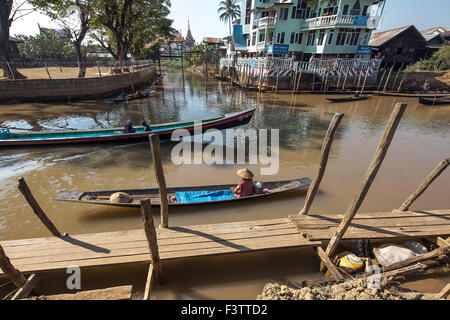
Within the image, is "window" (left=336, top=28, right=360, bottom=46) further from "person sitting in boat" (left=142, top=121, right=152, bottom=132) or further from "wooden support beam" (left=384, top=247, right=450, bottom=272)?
"wooden support beam" (left=384, top=247, right=450, bottom=272)

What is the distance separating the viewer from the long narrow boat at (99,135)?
29.3ft

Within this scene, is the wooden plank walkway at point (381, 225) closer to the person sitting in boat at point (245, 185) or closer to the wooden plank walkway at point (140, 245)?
the wooden plank walkway at point (140, 245)

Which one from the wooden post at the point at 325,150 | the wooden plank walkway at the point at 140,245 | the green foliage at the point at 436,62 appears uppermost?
the green foliage at the point at 436,62

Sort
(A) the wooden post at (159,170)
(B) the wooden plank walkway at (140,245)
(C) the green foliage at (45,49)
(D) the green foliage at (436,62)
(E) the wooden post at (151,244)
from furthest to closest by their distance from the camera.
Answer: (C) the green foliage at (45,49) → (D) the green foliage at (436,62) → (A) the wooden post at (159,170) → (B) the wooden plank walkway at (140,245) → (E) the wooden post at (151,244)

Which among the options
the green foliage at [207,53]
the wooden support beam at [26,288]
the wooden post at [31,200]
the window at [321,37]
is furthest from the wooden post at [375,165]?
the green foliage at [207,53]

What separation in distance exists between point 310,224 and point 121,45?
27104 millimetres

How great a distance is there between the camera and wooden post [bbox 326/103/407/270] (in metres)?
3.03

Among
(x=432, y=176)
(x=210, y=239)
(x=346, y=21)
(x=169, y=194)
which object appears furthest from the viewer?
(x=346, y=21)

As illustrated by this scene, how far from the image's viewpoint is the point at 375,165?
334cm

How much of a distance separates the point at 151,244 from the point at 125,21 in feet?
87.3

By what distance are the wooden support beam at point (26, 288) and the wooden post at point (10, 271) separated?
67 mm

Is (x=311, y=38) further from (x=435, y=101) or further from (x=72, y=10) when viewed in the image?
(x=72, y=10)

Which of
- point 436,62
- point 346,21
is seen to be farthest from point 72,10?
point 436,62

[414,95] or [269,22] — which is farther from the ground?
[269,22]
